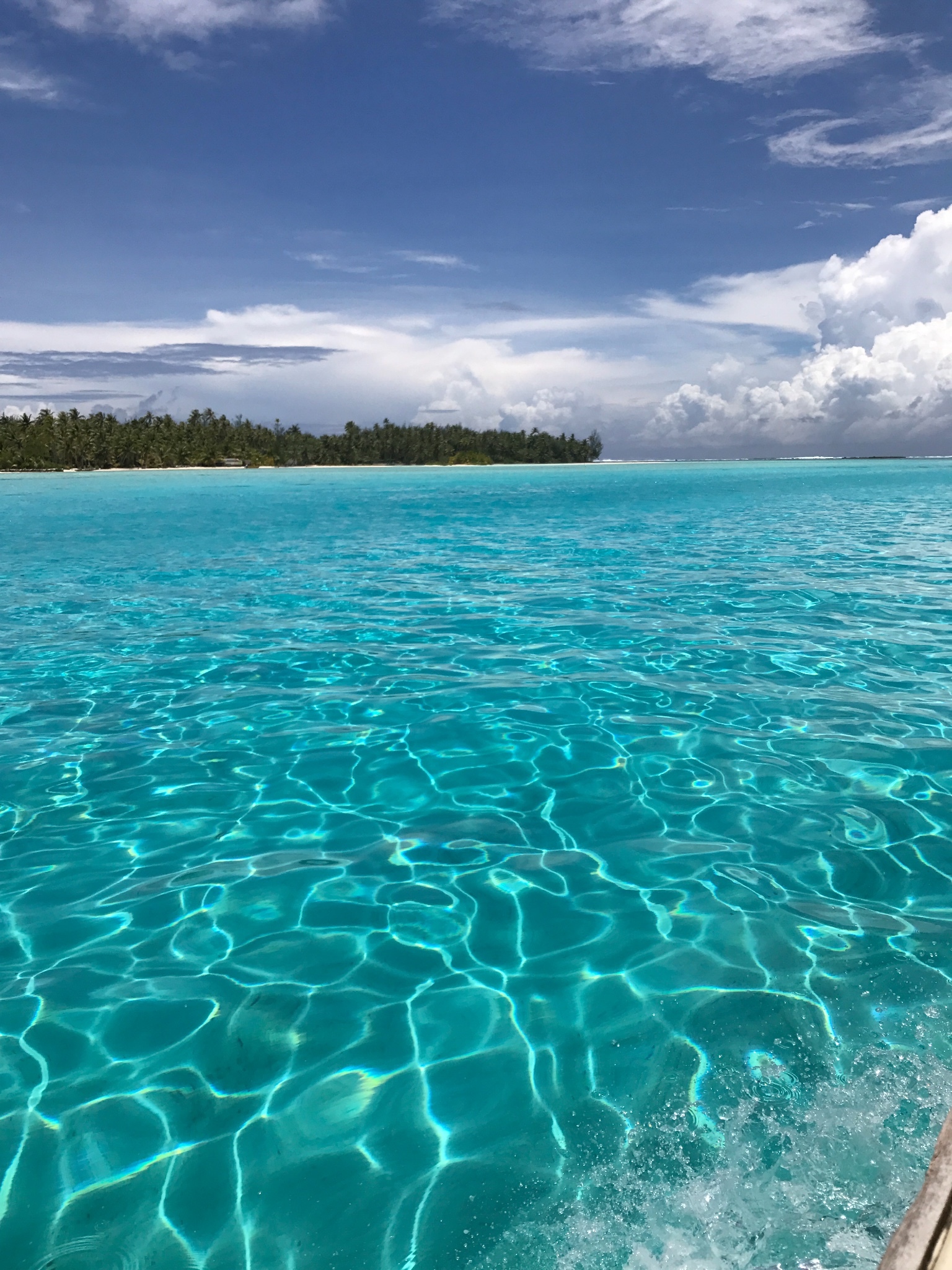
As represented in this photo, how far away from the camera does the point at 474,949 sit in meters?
4.02

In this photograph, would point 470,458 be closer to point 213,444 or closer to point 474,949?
point 213,444

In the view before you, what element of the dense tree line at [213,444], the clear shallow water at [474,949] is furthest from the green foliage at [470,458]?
the clear shallow water at [474,949]

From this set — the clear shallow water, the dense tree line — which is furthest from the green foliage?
the clear shallow water

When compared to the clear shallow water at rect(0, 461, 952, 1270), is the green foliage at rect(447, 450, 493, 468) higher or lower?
higher

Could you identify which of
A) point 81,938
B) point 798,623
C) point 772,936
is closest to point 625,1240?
point 772,936

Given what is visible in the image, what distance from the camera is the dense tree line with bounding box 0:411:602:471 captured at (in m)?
93.6

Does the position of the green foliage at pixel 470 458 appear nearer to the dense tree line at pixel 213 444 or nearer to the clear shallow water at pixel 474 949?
the dense tree line at pixel 213 444

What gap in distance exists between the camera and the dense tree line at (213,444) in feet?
307

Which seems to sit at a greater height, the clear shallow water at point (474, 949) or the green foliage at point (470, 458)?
the green foliage at point (470, 458)

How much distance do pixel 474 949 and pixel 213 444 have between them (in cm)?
11256

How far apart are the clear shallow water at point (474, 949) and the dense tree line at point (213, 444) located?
97451 millimetres

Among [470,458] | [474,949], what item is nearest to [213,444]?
[470,458]

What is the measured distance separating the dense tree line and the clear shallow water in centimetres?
9745

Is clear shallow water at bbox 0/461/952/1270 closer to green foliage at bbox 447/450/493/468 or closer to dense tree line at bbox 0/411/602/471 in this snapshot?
dense tree line at bbox 0/411/602/471
